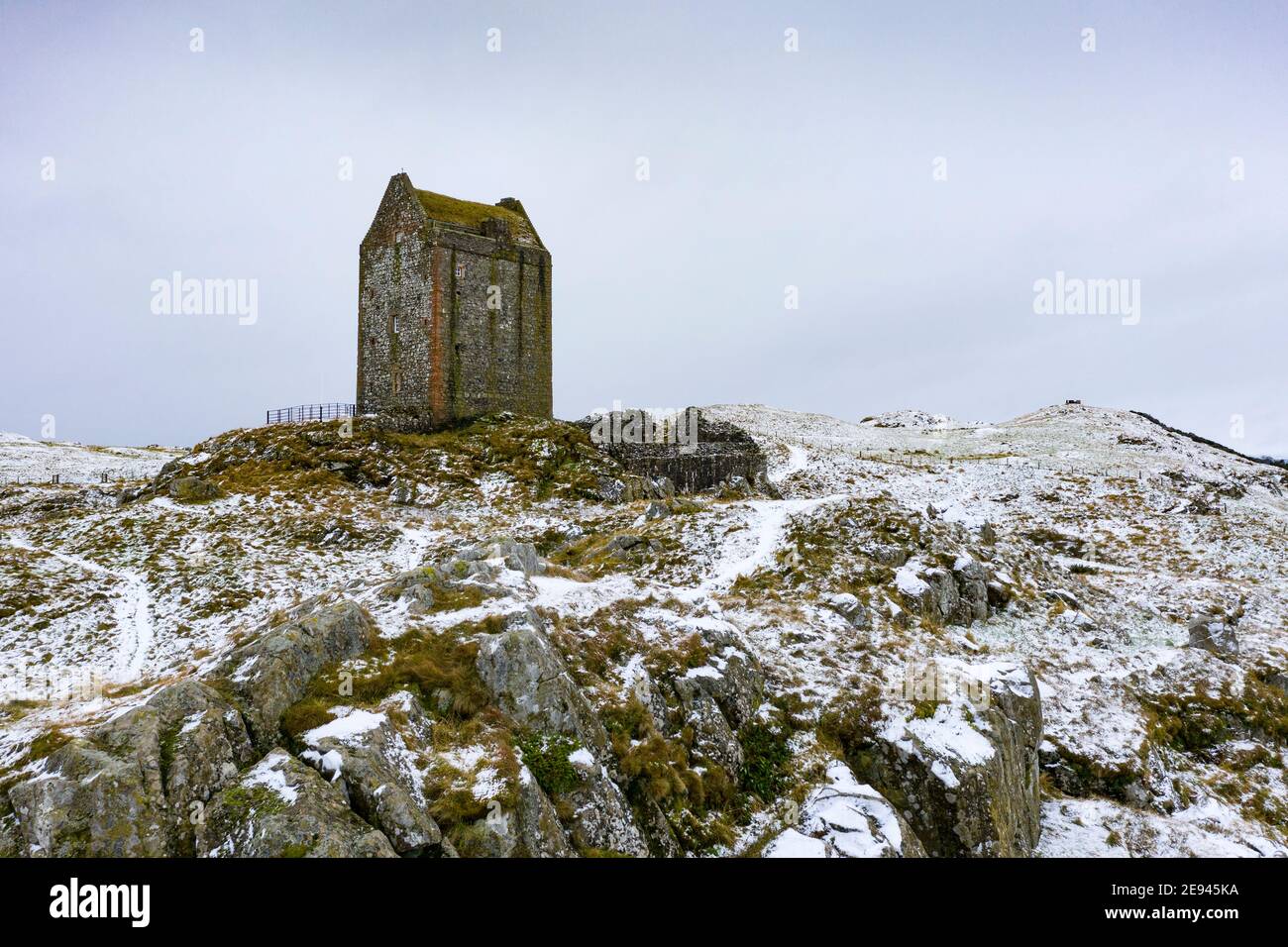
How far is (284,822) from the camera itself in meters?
9.56

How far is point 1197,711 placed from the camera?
22969mm

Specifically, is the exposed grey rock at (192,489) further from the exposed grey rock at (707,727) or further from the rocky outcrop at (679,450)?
the exposed grey rock at (707,727)

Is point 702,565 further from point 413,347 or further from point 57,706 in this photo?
point 413,347

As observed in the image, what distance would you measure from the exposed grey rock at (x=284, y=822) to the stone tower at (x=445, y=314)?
37555mm

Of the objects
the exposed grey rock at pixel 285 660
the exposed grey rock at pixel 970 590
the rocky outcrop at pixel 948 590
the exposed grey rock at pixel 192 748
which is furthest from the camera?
the exposed grey rock at pixel 970 590

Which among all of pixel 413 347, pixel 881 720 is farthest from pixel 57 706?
pixel 413 347

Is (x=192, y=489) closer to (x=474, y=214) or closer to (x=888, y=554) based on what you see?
(x=474, y=214)

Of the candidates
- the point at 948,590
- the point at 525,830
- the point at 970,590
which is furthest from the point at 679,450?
the point at 525,830

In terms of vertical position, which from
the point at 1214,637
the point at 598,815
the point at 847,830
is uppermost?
the point at 598,815

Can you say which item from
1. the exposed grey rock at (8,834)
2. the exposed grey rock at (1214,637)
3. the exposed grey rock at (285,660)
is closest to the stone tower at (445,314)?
the exposed grey rock at (285,660)

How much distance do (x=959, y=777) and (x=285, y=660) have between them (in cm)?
1249

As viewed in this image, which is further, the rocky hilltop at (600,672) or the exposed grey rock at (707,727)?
the exposed grey rock at (707,727)

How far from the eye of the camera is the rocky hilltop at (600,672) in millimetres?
10766

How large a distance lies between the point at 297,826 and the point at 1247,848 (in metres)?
19.7
